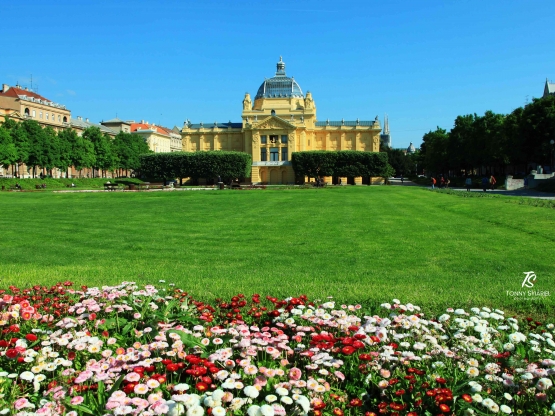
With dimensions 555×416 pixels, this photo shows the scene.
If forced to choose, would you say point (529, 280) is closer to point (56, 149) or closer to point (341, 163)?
point (341, 163)

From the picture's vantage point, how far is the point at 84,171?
99438 mm

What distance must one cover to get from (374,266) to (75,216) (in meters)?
15.5

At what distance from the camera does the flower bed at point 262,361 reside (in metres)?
3.59

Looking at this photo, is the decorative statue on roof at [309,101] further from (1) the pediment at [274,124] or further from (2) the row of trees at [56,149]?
(2) the row of trees at [56,149]

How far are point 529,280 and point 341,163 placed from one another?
230ft

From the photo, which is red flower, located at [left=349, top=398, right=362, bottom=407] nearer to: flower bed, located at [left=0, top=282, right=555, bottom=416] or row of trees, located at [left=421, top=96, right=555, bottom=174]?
flower bed, located at [left=0, top=282, right=555, bottom=416]

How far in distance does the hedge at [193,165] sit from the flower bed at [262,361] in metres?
68.4

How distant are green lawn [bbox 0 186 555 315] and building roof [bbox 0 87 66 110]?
82073mm

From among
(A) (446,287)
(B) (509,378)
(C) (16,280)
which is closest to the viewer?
(B) (509,378)

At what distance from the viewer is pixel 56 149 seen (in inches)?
2650

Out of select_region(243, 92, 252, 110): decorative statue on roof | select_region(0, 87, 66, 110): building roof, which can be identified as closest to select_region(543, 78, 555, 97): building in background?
select_region(243, 92, 252, 110): decorative statue on roof

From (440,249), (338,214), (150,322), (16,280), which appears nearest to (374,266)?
(440,249)

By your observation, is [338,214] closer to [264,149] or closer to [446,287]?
[446,287]

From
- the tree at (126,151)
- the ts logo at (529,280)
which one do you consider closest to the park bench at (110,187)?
the tree at (126,151)
